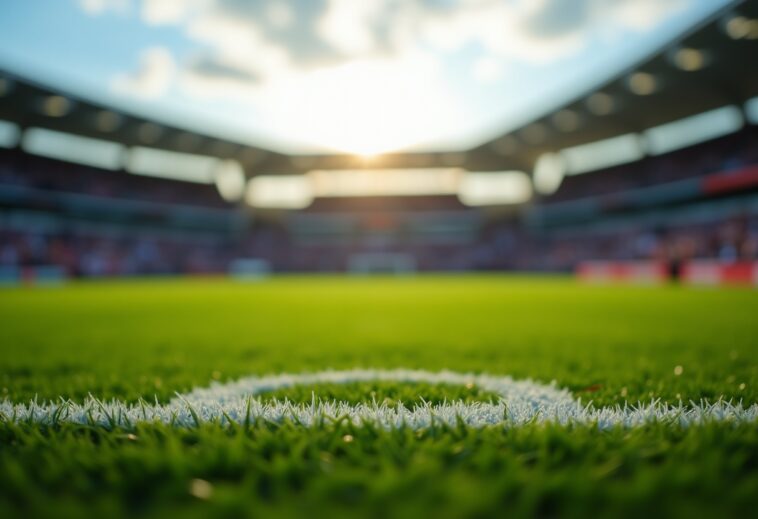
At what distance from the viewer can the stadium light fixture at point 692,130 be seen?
95.7ft

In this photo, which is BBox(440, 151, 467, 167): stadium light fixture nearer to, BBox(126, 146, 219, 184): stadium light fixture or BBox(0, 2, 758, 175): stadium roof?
BBox(0, 2, 758, 175): stadium roof

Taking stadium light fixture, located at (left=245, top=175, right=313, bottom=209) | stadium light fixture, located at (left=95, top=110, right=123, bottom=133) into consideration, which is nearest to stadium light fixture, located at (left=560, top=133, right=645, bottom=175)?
stadium light fixture, located at (left=245, top=175, right=313, bottom=209)

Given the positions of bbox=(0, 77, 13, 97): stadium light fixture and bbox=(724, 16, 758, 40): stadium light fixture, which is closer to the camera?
bbox=(724, 16, 758, 40): stadium light fixture

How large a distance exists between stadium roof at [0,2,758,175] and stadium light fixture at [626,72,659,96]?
6cm

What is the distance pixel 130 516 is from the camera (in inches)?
35.2

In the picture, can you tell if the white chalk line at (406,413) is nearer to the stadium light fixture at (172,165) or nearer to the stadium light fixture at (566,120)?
the stadium light fixture at (566,120)

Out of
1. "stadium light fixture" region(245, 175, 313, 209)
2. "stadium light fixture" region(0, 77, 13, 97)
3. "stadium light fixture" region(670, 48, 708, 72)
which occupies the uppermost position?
"stadium light fixture" region(0, 77, 13, 97)

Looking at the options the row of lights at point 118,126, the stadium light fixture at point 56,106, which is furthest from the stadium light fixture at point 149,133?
the stadium light fixture at point 56,106

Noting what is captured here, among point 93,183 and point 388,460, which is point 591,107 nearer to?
point 388,460

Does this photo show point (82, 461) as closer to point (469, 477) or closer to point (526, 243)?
point (469, 477)

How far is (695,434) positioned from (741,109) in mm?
36939

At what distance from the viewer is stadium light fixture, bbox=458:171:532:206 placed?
163 ft

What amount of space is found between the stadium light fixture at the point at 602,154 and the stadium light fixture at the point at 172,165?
124 ft

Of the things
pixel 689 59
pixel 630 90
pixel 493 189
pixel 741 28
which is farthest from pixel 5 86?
pixel 493 189
